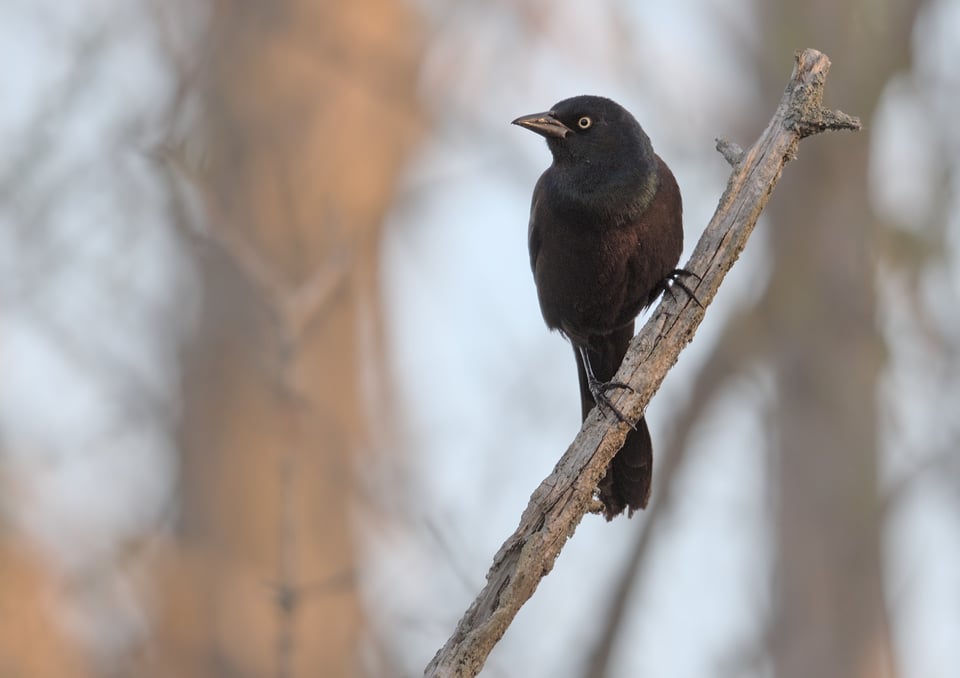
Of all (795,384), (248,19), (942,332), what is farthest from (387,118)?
(942,332)

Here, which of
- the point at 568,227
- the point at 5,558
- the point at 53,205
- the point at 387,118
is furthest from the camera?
the point at 387,118

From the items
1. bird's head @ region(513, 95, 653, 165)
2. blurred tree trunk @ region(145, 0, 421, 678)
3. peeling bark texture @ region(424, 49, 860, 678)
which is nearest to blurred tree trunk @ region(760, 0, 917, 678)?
blurred tree trunk @ region(145, 0, 421, 678)

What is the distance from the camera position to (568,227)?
16.0 feet

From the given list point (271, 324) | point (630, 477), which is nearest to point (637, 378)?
point (630, 477)

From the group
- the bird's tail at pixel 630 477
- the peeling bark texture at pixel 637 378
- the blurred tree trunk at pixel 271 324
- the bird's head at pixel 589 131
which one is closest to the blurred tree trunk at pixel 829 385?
the blurred tree trunk at pixel 271 324

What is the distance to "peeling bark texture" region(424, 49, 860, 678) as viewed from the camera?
3.14 m

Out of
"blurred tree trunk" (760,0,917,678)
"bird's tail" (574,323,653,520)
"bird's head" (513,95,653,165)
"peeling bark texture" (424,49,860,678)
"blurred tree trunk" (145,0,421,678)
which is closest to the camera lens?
"peeling bark texture" (424,49,860,678)

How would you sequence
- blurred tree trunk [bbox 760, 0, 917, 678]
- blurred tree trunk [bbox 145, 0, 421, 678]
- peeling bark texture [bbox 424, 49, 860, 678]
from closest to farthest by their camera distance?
peeling bark texture [bbox 424, 49, 860, 678]
blurred tree trunk [bbox 145, 0, 421, 678]
blurred tree trunk [bbox 760, 0, 917, 678]

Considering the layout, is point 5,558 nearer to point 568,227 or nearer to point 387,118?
point 387,118

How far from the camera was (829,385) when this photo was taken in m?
8.34

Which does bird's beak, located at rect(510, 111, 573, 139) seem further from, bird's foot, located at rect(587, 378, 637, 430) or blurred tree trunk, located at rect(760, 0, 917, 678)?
blurred tree trunk, located at rect(760, 0, 917, 678)

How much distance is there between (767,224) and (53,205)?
4671mm

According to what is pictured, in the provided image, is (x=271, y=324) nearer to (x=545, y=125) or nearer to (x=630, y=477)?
(x=545, y=125)

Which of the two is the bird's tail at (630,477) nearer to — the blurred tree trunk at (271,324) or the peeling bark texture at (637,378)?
the peeling bark texture at (637,378)
